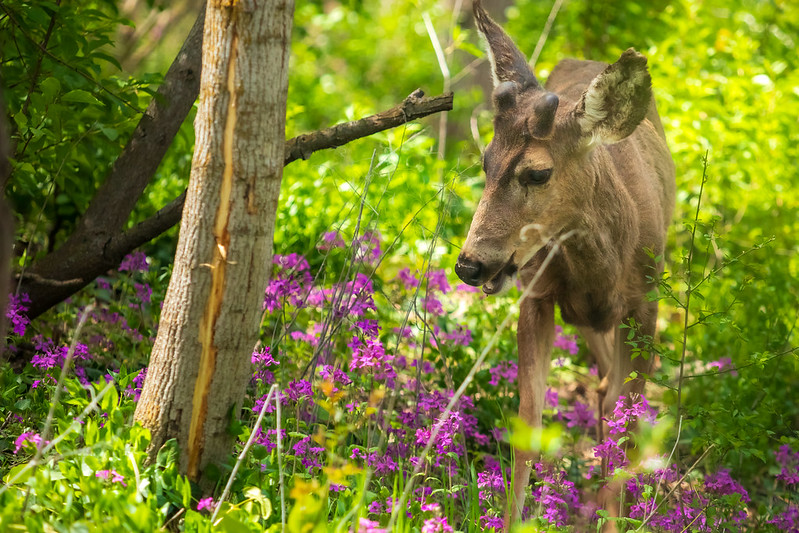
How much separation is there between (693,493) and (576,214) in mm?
1460

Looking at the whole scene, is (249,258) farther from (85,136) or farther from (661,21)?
(661,21)

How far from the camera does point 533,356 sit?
178 inches

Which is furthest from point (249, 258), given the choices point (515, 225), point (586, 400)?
point (586, 400)

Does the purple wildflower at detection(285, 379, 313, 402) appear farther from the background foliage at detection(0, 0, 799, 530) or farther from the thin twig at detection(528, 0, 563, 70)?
the thin twig at detection(528, 0, 563, 70)

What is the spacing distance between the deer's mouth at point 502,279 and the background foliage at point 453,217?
507mm

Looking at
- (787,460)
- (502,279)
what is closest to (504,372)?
(502,279)

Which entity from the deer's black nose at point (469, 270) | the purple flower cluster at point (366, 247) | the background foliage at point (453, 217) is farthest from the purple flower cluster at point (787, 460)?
the purple flower cluster at point (366, 247)

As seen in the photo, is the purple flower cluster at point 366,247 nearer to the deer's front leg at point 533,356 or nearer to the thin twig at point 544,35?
the deer's front leg at point 533,356

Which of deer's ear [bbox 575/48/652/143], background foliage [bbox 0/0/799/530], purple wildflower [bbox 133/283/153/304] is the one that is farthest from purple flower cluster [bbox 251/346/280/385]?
deer's ear [bbox 575/48/652/143]

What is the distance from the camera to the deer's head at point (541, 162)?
Result: 4074mm

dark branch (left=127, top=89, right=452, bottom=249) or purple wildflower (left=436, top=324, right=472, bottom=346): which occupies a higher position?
dark branch (left=127, top=89, right=452, bottom=249)

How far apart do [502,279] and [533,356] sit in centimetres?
61

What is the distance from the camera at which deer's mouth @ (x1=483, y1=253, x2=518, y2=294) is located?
4074 millimetres

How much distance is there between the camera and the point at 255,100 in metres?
3.00
